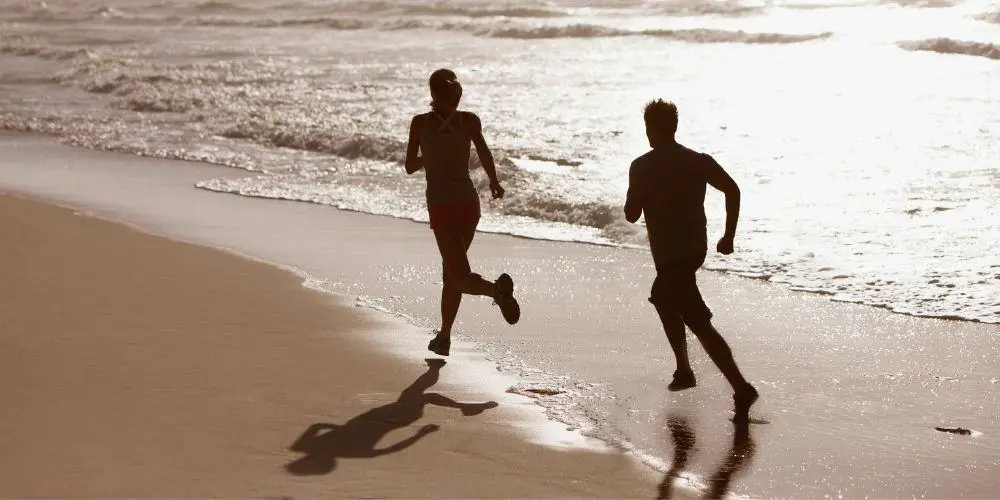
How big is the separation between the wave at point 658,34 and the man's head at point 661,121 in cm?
3043

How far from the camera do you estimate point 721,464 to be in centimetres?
521

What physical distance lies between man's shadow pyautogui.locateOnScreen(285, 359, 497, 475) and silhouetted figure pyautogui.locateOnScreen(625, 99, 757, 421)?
102cm

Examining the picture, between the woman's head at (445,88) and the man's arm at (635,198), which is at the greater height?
the woman's head at (445,88)

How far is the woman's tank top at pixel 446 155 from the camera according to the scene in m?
6.63

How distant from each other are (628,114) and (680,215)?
529 inches

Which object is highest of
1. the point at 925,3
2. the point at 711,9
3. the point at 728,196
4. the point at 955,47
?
the point at 925,3

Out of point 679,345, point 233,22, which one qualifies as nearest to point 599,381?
point 679,345

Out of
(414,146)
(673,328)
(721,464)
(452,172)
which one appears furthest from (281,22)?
(721,464)

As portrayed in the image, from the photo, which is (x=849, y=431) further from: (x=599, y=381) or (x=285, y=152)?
(x=285, y=152)

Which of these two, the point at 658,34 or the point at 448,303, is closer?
the point at 448,303

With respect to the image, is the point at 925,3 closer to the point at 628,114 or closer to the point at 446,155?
the point at 628,114

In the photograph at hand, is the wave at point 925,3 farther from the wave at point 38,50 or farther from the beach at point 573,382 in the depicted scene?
the beach at point 573,382

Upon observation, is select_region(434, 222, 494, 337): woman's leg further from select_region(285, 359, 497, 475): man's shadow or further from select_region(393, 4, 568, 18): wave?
select_region(393, 4, 568, 18): wave

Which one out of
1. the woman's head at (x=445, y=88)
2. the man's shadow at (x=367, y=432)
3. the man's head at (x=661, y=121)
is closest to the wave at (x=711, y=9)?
the woman's head at (x=445, y=88)
